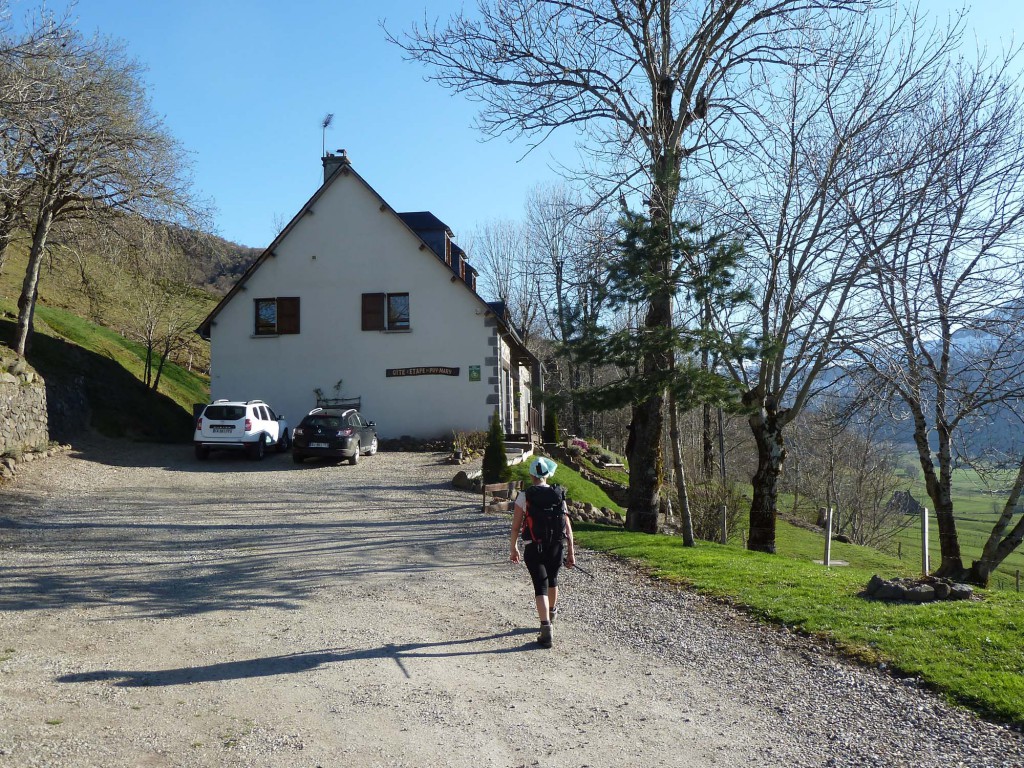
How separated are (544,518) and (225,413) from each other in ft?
55.5

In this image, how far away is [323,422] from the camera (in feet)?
72.2

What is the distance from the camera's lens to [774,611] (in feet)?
28.8

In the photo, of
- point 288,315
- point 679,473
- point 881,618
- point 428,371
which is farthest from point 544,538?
point 288,315

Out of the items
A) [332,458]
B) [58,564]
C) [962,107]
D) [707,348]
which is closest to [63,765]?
[58,564]

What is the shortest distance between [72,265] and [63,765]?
28.7 m

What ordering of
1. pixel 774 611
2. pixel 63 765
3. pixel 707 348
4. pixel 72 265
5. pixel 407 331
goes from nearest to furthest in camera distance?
pixel 63 765 → pixel 774 611 → pixel 707 348 → pixel 407 331 → pixel 72 265

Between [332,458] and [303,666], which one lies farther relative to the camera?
[332,458]

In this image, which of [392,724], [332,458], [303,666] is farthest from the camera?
[332,458]

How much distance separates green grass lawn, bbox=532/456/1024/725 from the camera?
20.8ft

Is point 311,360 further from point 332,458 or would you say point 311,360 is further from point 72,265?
point 72,265

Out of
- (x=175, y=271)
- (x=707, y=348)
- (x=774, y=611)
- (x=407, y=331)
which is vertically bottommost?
(x=774, y=611)

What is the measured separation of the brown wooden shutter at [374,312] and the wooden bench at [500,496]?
11.5 m

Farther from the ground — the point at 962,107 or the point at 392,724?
the point at 962,107

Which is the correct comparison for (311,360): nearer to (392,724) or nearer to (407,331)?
(407,331)
